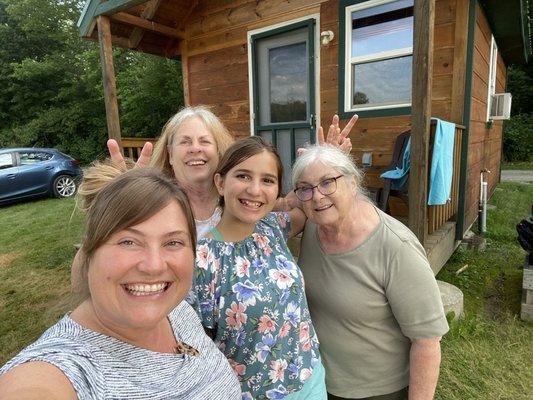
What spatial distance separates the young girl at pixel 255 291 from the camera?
1281 millimetres

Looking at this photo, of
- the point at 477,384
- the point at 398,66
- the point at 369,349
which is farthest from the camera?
the point at 398,66

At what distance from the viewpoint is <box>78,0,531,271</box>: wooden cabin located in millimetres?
3834

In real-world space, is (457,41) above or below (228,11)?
below

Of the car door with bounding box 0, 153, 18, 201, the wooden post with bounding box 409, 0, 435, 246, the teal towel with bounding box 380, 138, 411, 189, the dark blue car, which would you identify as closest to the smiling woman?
the wooden post with bounding box 409, 0, 435, 246

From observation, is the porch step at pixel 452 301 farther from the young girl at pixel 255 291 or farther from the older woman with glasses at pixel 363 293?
Result: the young girl at pixel 255 291

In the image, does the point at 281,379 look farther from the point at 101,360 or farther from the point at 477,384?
the point at 477,384

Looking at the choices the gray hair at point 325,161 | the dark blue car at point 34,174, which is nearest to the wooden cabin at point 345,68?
the gray hair at point 325,161

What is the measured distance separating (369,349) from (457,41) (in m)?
3.62

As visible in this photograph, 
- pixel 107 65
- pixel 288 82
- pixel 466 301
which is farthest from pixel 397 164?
pixel 107 65

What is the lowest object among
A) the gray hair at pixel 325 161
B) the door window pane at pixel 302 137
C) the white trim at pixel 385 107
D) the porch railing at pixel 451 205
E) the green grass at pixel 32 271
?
the green grass at pixel 32 271

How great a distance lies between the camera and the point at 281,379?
4.39 ft

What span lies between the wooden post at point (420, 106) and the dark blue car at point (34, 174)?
8.82 metres

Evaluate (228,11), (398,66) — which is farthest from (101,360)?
(228,11)

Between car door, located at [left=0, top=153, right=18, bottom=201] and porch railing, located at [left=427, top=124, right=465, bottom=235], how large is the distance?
10165 mm
